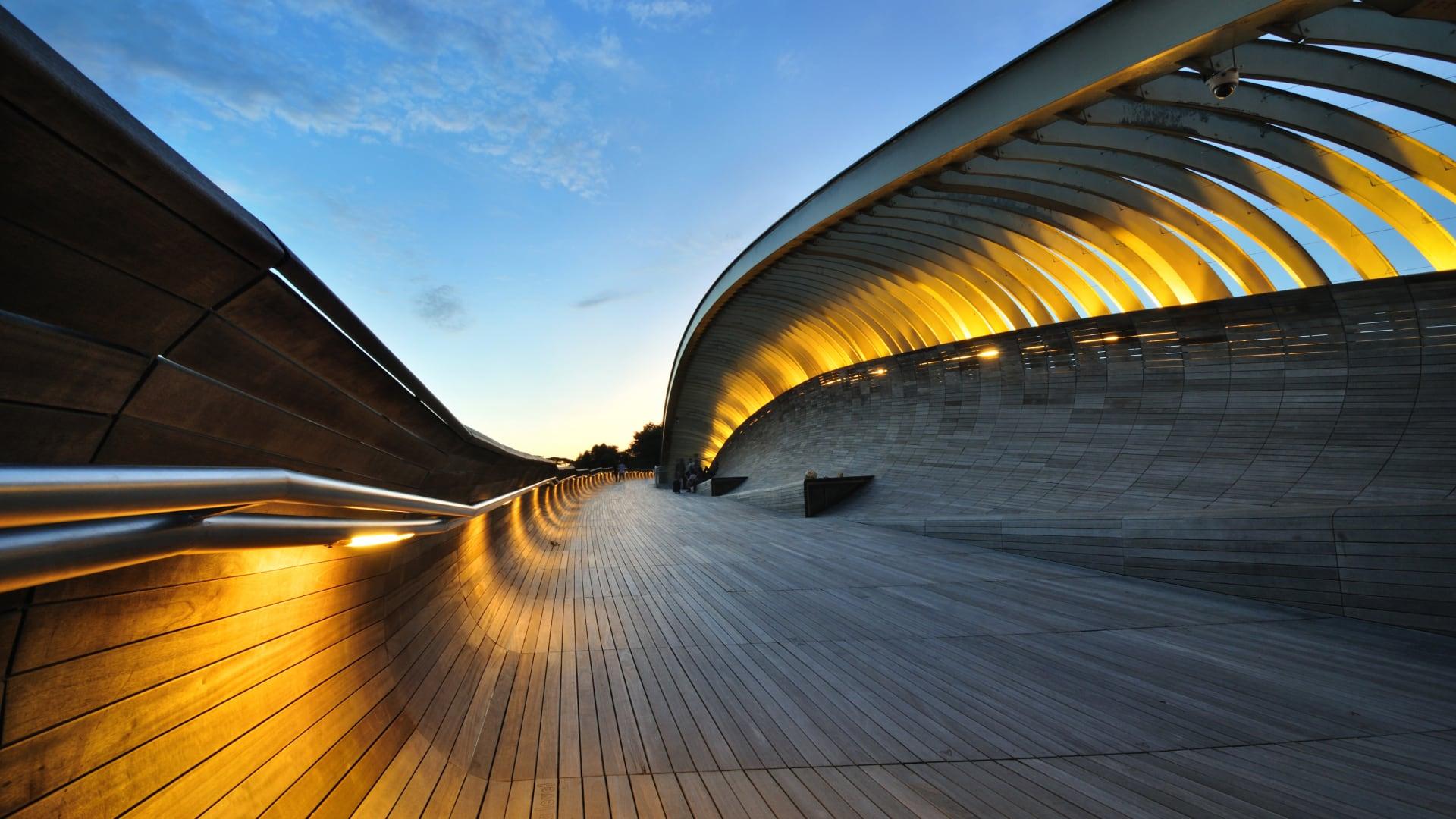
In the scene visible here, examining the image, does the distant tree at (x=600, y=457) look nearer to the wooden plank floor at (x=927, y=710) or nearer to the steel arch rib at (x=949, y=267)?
the steel arch rib at (x=949, y=267)

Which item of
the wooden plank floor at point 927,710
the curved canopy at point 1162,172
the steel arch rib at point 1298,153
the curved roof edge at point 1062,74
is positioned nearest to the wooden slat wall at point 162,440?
the wooden plank floor at point 927,710

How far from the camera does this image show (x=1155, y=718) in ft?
13.2

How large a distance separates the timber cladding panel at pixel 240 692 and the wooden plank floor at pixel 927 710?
5 centimetres

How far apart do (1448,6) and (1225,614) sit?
19.4 feet

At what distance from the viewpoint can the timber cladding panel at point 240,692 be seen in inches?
56.1

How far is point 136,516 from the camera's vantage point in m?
1.11

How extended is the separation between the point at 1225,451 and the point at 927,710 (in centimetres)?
1023

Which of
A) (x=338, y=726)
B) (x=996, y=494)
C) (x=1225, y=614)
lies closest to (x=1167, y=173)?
(x=996, y=494)

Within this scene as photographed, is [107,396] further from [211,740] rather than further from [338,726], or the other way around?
[338,726]

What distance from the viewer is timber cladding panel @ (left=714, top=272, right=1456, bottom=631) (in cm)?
666

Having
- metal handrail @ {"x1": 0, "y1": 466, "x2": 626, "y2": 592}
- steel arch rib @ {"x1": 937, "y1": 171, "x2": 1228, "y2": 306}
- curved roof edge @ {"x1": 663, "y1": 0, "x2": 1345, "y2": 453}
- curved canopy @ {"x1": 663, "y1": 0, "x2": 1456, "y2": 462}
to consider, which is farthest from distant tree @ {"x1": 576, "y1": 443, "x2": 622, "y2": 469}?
metal handrail @ {"x1": 0, "y1": 466, "x2": 626, "y2": 592}

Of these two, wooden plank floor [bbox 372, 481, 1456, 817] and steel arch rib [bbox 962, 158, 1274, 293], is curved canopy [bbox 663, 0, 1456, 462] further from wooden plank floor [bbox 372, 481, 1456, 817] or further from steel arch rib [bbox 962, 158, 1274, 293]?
wooden plank floor [bbox 372, 481, 1456, 817]

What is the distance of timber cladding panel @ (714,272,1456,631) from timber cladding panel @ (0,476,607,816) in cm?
761

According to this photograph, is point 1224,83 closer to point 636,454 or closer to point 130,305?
point 130,305
